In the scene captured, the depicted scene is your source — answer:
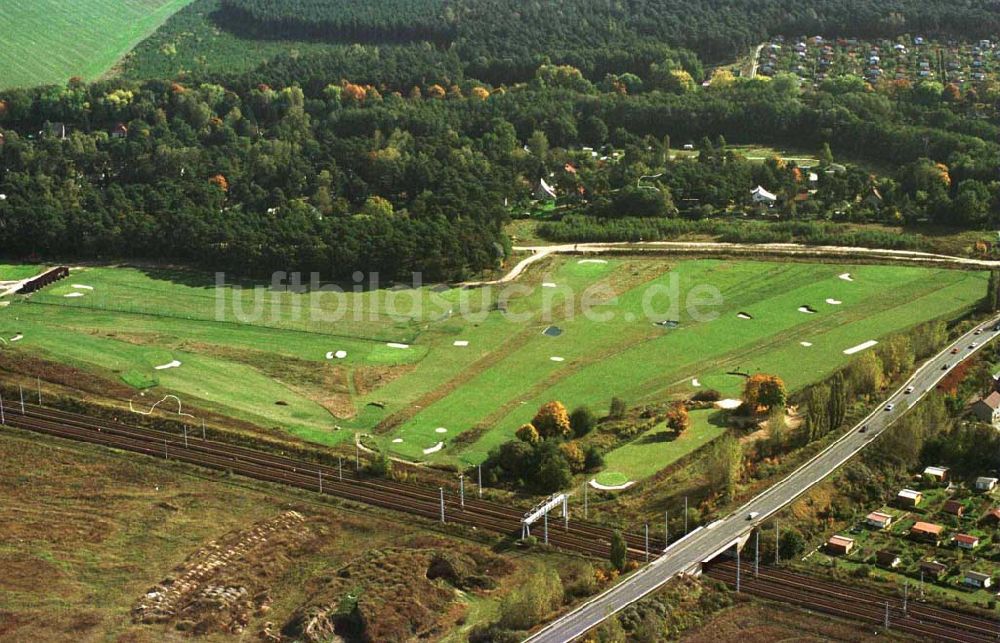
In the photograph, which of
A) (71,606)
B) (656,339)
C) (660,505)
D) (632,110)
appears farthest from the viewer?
(632,110)

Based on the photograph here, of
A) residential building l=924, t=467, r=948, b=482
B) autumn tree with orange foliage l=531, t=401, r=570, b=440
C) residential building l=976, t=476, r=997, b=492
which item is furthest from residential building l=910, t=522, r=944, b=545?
autumn tree with orange foliage l=531, t=401, r=570, b=440

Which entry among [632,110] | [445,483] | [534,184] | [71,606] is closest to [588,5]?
[632,110]

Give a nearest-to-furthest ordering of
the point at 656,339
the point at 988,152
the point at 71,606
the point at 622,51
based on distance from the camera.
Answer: the point at 71,606 < the point at 656,339 < the point at 988,152 < the point at 622,51

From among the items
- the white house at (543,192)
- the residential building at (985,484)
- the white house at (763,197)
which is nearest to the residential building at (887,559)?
the residential building at (985,484)

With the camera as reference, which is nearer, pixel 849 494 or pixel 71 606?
pixel 71 606

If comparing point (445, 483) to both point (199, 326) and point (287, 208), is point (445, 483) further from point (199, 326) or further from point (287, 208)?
point (287, 208)

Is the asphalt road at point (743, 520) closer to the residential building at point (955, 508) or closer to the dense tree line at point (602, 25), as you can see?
the residential building at point (955, 508)

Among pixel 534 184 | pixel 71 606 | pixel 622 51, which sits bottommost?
pixel 71 606

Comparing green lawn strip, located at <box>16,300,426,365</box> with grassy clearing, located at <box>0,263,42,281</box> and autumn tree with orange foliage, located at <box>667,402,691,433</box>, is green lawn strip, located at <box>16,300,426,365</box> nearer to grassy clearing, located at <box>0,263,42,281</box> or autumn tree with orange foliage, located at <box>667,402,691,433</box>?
grassy clearing, located at <box>0,263,42,281</box>
